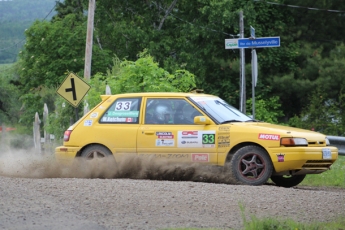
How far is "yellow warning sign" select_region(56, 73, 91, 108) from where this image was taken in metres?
20.5

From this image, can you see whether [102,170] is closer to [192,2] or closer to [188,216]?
[188,216]

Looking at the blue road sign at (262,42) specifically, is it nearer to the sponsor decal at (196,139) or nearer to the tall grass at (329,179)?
the tall grass at (329,179)

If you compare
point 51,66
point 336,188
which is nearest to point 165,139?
point 336,188

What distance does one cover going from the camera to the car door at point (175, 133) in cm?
1262

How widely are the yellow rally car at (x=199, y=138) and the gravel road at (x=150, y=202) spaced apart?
0.34 metres

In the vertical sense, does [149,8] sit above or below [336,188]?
above

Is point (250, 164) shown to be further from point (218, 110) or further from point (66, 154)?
point (66, 154)

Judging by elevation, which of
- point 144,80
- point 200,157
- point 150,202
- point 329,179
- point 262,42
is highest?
point 262,42

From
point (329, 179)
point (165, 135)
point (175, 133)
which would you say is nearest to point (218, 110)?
point (175, 133)

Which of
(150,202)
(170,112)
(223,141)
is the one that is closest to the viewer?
(150,202)

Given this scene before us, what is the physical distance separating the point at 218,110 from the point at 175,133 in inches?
33.9

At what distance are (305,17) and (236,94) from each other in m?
5.81

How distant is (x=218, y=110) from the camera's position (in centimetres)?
1312

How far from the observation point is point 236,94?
44688mm
